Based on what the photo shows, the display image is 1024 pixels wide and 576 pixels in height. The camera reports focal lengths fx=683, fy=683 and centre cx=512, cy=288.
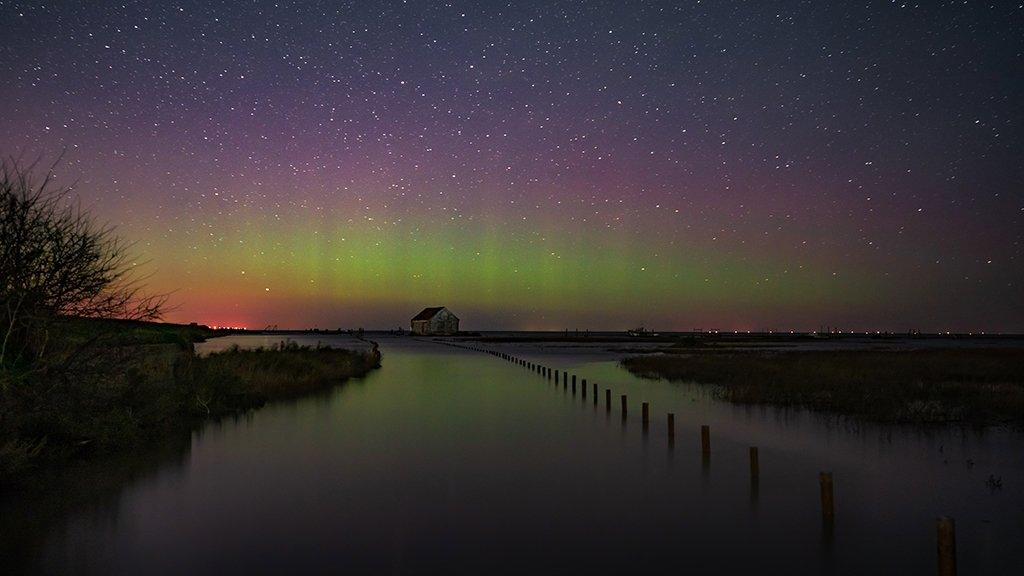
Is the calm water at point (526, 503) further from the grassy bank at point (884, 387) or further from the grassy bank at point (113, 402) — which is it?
the grassy bank at point (884, 387)

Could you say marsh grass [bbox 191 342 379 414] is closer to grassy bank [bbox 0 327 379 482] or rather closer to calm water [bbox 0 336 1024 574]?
grassy bank [bbox 0 327 379 482]

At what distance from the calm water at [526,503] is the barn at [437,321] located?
14136 cm

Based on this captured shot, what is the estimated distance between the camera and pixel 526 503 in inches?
520

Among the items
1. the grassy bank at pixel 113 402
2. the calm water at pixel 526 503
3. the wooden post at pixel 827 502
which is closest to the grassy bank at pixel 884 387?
the calm water at pixel 526 503

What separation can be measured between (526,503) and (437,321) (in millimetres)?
152685

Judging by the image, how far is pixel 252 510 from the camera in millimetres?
12555

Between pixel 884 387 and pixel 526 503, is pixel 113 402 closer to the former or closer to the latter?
pixel 526 503

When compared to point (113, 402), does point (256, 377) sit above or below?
below

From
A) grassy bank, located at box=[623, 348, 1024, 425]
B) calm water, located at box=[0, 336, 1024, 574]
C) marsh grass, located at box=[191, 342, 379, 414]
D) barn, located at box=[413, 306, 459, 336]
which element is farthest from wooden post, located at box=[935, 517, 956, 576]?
barn, located at box=[413, 306, 459, 336]

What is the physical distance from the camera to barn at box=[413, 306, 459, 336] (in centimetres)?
16488

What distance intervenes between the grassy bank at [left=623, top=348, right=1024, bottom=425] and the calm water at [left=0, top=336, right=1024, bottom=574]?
3.86m

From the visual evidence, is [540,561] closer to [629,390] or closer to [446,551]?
[446,551]

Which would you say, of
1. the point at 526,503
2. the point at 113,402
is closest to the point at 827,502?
the point at 526,503

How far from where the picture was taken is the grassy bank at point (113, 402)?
13.9 metres
